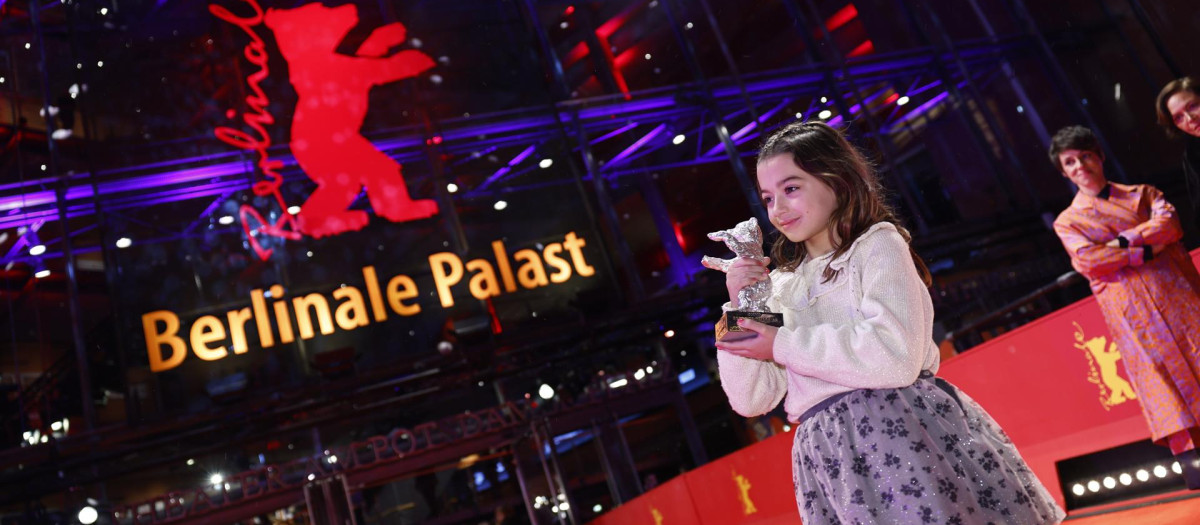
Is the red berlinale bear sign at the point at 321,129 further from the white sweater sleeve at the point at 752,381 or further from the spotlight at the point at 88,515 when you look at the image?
the white sweater sleeve at the point at 752,381

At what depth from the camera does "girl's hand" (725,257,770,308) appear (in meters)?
1.73

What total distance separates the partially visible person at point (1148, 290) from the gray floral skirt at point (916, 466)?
187 centimetres

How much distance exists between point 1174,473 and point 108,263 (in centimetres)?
1275

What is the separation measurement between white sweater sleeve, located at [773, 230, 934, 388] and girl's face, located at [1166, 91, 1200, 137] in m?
2.16

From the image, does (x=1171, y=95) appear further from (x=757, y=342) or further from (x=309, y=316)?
(x=309, y=316)

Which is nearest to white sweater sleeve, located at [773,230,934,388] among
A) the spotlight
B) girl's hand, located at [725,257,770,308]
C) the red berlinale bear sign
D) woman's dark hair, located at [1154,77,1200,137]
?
girl's hand, located at [725,257,770,308]

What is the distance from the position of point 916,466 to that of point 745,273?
473mm

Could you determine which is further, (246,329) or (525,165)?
(525,165)

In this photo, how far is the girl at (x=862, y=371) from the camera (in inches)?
60.6

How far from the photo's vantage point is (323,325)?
14164mm

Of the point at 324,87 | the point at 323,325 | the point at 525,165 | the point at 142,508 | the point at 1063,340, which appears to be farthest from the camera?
the point at 525,165

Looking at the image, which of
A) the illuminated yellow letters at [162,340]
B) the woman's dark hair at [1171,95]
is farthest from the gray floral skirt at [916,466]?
the illuminated yellow letters at [162,340]

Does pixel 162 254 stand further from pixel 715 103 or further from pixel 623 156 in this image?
pixel 715 103

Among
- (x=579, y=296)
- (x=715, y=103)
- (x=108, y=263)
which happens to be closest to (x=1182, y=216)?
(x=715, y=103)
